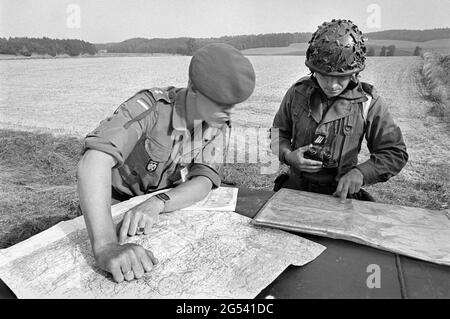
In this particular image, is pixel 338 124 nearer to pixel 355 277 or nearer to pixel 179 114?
pixel 179 114

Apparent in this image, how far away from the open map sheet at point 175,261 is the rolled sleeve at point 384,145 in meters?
0.98

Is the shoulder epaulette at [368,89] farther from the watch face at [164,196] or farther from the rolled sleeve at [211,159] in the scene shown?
the watch face at [164,196]

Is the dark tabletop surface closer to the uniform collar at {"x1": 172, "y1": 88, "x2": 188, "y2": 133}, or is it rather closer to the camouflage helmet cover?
the uniform collar at {"x1": 172, "y1": 88, "x2": 188, "y2": 133}

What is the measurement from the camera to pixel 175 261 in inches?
53.8

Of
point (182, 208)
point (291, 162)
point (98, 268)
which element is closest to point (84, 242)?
point (98, 268)

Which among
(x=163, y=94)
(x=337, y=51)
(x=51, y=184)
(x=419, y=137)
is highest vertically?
(x=337, y=51)

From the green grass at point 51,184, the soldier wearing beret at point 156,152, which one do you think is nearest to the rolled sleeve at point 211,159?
the soldier wearing beret at point 156,152

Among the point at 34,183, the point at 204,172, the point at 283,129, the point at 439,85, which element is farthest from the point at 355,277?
the point at 439,85

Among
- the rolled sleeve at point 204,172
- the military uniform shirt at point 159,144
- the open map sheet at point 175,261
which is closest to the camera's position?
the open map sheet at point 175,261

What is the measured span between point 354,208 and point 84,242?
116 centimetres

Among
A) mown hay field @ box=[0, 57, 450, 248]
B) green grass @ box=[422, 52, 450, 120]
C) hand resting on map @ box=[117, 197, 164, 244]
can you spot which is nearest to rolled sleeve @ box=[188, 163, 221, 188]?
hand resting on map @ box=[117, 197, 164, 244]

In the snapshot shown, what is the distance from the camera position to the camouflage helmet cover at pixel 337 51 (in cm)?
213

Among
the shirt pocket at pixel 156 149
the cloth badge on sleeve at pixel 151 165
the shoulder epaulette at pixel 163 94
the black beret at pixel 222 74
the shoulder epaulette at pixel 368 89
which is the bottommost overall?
the cloth badge on sleeve at pixel 151 165

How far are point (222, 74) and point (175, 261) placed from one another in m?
0.71
